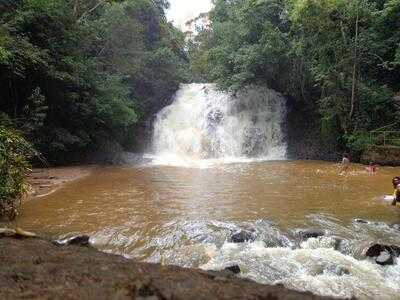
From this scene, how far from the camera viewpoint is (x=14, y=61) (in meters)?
16.6

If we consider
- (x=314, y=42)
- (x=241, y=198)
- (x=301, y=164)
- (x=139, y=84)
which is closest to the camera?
(x=241, y=198)

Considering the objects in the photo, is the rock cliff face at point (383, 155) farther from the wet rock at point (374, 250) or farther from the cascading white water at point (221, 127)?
the wet rock at point (374, 250)

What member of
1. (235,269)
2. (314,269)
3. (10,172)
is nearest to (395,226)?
(314,269)

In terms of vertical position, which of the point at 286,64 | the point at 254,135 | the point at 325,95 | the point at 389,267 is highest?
the point at 286,64

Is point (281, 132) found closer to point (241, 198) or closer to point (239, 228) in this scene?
point (241, 198)

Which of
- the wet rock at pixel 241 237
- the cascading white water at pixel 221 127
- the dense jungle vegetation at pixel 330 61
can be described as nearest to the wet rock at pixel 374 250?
the wet rock at pixel 241 237

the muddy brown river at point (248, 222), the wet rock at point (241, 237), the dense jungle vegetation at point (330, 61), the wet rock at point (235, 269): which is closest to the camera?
the wet rock at point (235, 269)

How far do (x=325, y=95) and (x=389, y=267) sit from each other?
1694 cm

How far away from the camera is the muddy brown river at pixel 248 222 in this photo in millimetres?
7305

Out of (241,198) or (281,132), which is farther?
(281,132)

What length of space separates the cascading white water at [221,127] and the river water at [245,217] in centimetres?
308

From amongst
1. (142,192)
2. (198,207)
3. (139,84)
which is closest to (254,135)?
(139,84)

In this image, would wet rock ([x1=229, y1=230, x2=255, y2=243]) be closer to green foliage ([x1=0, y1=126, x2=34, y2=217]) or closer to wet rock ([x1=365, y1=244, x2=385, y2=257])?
wet rock ([x1=365, y1=244, x2=385, y2=257])

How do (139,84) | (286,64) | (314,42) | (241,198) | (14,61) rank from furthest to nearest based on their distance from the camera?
(139,84) → (286,64) → (314,42) → (14,61) → (241,198)
